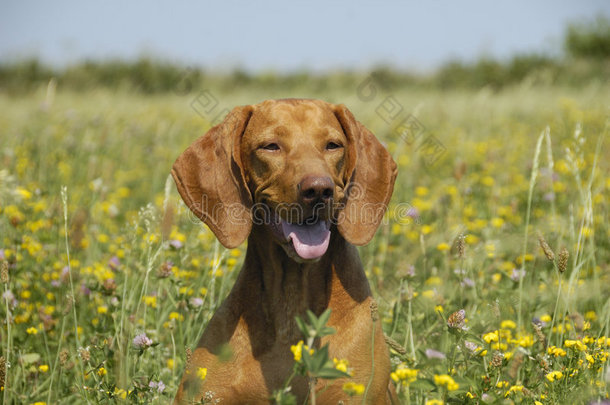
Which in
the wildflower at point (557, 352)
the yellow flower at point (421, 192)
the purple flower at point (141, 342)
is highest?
the purple flower at point (141, 342)

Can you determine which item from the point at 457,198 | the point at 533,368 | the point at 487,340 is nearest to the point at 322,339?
the point at 487,340

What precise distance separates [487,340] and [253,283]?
96 cm

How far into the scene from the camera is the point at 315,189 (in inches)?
89.5

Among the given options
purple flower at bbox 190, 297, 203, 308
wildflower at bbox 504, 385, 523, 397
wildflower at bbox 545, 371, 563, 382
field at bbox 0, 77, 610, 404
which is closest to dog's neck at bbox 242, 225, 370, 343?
field at bbox 0, 77, 610, 404

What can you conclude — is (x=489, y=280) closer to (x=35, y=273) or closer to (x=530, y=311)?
(x=530, y=311)

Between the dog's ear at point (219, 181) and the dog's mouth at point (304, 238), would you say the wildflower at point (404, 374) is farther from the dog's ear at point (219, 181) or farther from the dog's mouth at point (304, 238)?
the dog's ear at point (219, 181)

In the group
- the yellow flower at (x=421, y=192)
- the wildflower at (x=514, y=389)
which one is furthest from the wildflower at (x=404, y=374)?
the yellow flower at (x=421, y=192)

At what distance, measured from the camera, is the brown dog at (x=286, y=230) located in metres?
2.35

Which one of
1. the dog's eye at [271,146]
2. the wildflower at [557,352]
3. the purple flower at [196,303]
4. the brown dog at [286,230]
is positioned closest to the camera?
the wildflower at [557,352]

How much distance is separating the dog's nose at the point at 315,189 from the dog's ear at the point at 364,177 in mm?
243

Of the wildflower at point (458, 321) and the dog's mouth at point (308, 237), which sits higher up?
the dog's mouth at point (308, 237)

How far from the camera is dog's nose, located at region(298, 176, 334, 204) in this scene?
7.44 feet

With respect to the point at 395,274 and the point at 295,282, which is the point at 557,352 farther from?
the point at 395,274

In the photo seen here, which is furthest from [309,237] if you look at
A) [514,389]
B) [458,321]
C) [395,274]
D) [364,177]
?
[395,274]
